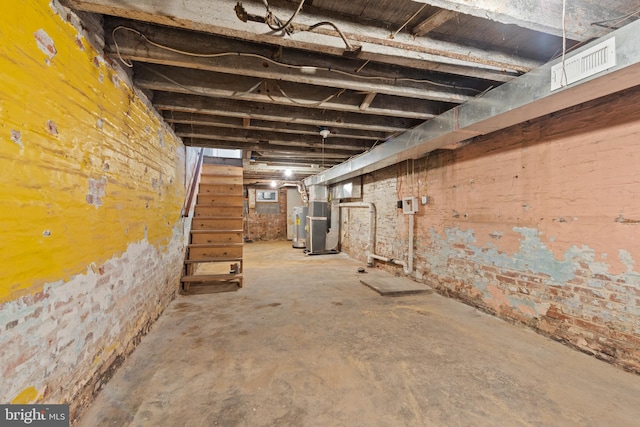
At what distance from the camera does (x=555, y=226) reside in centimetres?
247

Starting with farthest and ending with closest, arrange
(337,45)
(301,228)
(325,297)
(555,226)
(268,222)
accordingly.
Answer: (268,222), (301,228), (325,297), (555,226), (337,45)

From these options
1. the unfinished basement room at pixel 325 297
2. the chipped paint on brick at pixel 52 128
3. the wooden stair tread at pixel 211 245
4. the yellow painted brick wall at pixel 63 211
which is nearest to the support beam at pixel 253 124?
the unfinished basement room at pixel 325 297

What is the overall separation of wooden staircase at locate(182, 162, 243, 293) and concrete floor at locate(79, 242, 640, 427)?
95cm

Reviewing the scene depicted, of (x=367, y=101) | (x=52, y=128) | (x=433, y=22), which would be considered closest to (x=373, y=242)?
(x=367, y=101)

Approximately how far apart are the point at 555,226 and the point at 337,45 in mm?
2493

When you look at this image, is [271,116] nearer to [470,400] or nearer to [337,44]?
[337,44]

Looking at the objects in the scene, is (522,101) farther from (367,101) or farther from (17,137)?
(17,137)

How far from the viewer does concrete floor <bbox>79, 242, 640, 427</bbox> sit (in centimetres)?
155

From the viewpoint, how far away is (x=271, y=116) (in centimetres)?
311

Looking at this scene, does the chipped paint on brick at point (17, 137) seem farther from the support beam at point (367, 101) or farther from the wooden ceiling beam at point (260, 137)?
the wooden ceiling beam at point (260, 137)

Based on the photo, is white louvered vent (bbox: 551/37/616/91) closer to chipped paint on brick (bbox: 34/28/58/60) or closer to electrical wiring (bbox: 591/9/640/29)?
electrical wiring (bbox: 591/9/640/29)

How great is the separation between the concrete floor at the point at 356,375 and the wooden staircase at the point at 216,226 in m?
0.95

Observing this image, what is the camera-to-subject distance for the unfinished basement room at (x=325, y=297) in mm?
1300

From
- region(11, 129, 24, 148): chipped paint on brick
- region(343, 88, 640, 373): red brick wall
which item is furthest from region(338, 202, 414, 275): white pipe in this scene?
region(11, 129, 24, 148): chipped paint on brick
